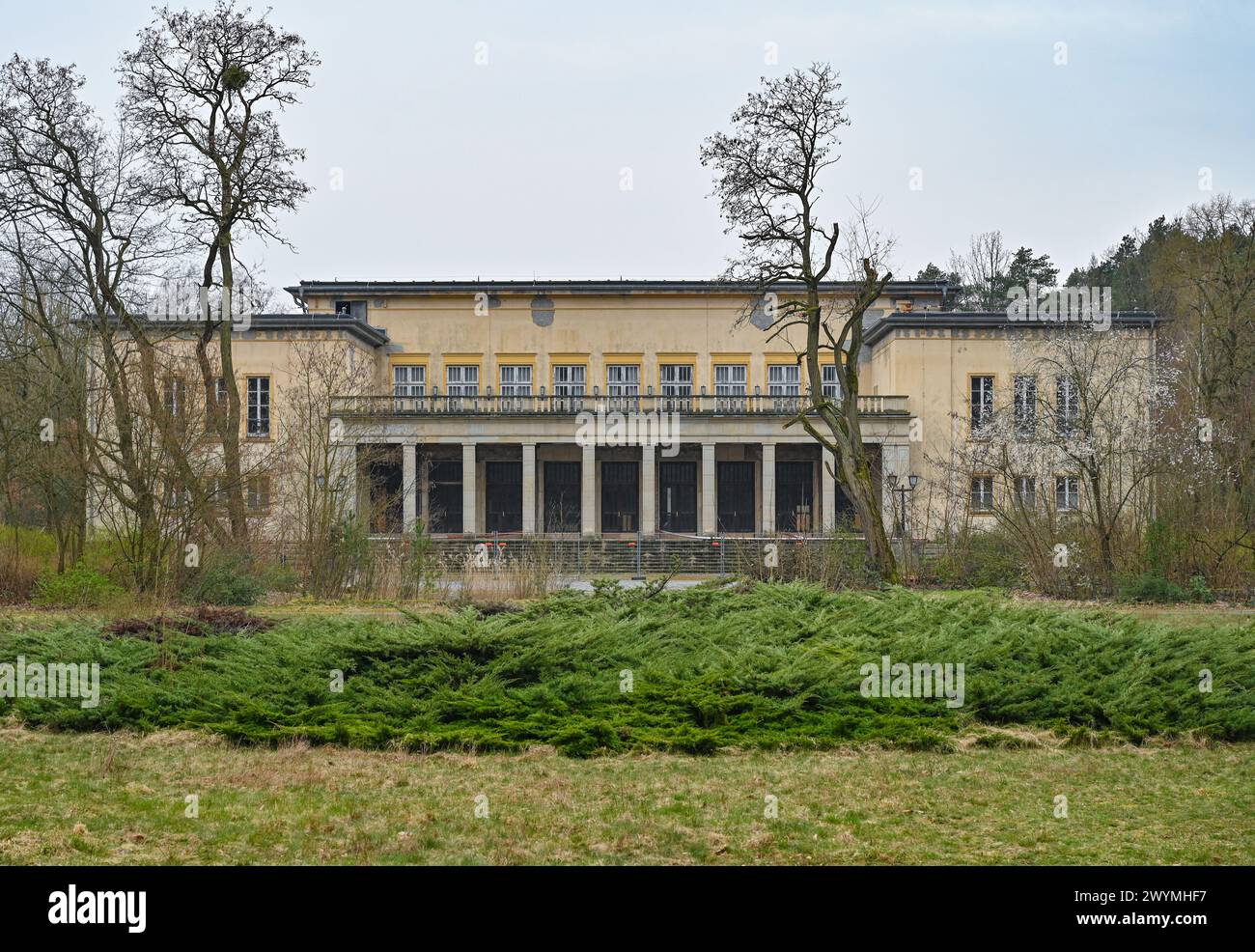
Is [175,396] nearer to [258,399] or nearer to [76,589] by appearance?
[76,589]

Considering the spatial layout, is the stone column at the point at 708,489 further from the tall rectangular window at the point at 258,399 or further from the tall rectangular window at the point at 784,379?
the tall rectangular window at the point at 258,399

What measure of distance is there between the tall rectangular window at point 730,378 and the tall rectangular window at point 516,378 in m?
8.50

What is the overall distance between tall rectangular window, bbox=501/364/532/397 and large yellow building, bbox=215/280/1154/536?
75 mm

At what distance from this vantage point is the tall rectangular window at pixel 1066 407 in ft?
92.0

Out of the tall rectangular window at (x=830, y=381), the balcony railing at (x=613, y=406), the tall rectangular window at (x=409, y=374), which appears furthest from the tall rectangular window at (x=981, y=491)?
the tall rectangular window at (x=409, y=374)

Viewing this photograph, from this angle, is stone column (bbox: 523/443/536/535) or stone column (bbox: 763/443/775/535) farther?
stone column (bbox: 523/443/536/535)

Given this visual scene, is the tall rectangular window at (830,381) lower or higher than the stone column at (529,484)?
higher

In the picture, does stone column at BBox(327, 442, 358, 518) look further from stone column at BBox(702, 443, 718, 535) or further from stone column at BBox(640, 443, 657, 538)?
stone column at BBox(702, 443, 718, 535)

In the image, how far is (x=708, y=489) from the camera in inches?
2010

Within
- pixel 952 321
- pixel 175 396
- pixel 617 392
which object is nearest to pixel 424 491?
pixel 617 392

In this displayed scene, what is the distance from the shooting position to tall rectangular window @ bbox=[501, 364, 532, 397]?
5528 centimetres

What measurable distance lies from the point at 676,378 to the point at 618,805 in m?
47.4

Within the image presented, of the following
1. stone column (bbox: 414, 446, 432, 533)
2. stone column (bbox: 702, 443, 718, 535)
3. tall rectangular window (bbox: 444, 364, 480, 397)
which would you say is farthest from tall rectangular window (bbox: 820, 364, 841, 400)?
stone column (bbox: 414, 446, 432, 533)
